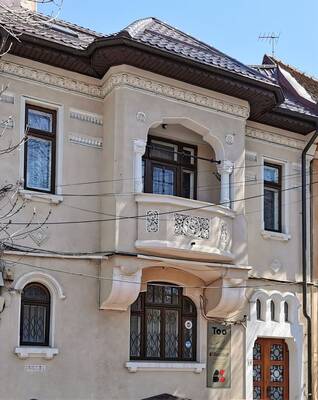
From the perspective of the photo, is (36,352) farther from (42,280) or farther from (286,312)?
(286,312)

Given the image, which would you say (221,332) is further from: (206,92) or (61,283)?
(206,92)

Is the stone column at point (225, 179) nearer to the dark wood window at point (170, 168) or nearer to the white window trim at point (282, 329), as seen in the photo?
the dark wood window at point (170, 168)

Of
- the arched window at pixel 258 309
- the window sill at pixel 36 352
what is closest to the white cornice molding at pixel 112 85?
the arched window at pixel 258 309

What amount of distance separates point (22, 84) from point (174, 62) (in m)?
2.96

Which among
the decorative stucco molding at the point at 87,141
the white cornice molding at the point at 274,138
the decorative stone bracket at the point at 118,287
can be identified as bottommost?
the decorative stone bracket at the point at 118,287

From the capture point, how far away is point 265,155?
17859 mm

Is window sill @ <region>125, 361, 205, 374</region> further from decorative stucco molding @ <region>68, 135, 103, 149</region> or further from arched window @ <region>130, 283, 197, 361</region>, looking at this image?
decorative stucco molding @ <region>68, 135, 103, 149</region>

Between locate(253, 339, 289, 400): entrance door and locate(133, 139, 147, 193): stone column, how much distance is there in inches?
186

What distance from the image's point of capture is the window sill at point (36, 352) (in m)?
13.7

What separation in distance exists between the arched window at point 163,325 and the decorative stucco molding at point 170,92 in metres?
3.81

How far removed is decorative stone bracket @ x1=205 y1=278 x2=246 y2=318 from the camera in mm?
15867

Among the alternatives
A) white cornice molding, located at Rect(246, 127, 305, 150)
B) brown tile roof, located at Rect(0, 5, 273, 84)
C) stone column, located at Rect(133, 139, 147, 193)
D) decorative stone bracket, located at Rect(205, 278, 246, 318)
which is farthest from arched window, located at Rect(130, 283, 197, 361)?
brown tile roof, located at Rect(0, 5, 273, 84)

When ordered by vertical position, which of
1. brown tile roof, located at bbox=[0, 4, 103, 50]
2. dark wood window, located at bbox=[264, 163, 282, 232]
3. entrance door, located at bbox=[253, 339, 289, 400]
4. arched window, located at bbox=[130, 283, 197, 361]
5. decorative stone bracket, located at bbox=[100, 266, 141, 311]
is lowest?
entrance door, located at bbox=[253, 339, 289, 400]

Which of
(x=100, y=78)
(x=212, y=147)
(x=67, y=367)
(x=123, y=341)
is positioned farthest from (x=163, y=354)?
(x=100, y=78)
